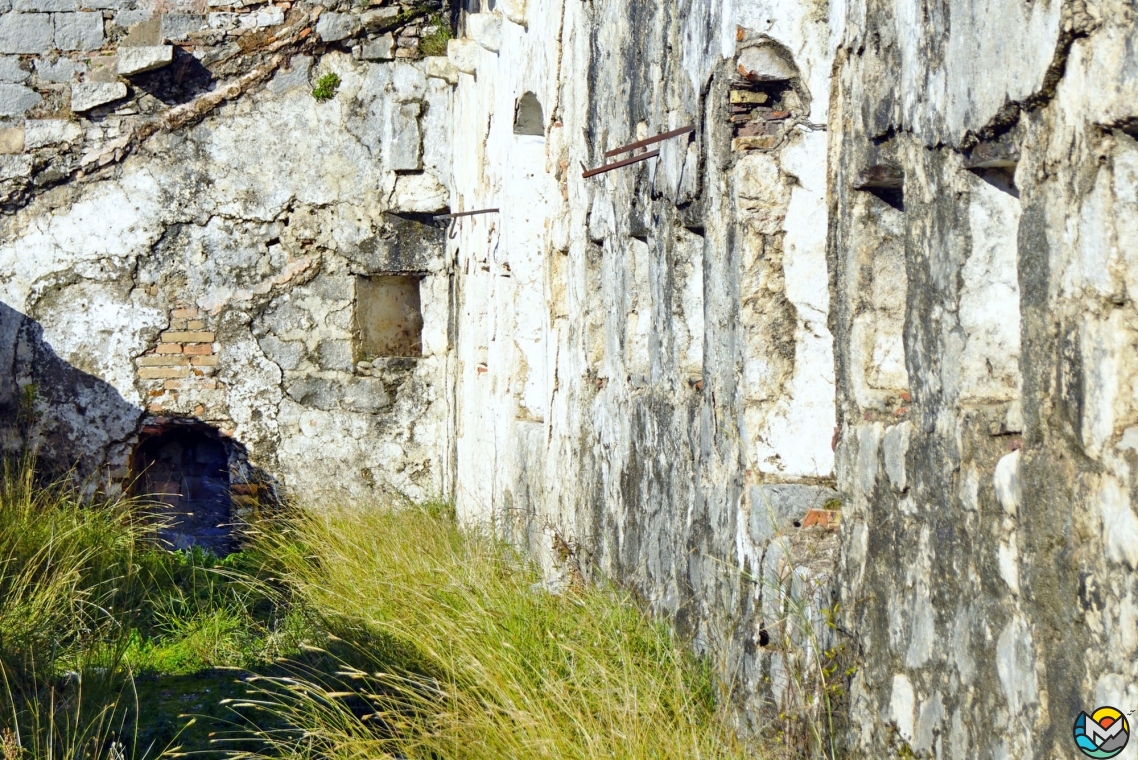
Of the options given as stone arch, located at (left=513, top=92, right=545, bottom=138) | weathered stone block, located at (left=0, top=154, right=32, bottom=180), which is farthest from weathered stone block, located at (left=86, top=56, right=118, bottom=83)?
stone arch, located at (left=513, top=92, right=545, bottom=138)

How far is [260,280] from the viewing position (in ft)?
25.7

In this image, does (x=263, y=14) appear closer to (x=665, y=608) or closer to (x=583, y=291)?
(x=583, y=291)

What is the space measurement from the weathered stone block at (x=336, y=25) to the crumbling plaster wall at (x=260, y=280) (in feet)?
0.47

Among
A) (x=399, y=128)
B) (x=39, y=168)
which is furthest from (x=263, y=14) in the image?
(x=39, y=168)

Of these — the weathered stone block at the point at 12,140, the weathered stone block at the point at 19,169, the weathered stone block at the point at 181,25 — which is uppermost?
the weathered stone block at the point at 181,25

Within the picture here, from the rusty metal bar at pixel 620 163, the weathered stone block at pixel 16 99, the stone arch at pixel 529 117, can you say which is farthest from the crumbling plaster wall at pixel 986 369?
the weathered stone block at pixel 16 99

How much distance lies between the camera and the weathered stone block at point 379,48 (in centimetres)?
796

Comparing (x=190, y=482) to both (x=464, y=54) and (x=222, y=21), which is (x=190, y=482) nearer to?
(x=222, y=21)

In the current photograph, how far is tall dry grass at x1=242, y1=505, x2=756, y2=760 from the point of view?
252cm

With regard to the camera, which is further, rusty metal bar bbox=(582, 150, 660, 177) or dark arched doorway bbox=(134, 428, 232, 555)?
dark arched doorway bbox=(134, 428, 232, 555)

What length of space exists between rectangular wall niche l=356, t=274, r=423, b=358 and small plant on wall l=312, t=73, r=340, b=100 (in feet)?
4.04

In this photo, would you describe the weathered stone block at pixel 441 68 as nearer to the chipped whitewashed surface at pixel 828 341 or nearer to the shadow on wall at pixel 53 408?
the chipped whitewashed surface at pixel 828 341

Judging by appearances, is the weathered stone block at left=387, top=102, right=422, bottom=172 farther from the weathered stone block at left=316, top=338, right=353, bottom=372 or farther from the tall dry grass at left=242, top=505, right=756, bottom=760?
the tall dry grass at left=242, top=505, right=756, bottom=760

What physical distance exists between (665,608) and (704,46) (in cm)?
146
